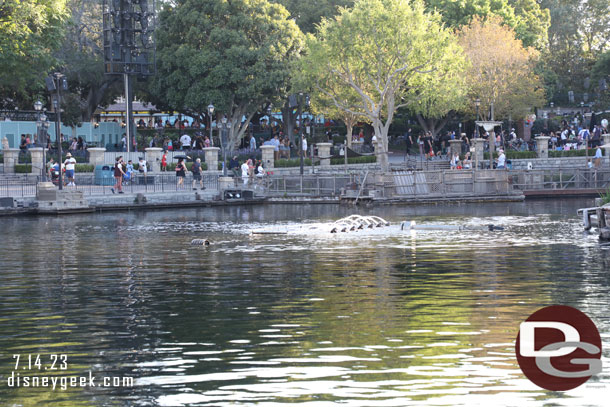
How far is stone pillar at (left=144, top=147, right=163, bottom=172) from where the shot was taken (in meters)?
53.9

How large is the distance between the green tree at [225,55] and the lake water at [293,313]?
32241mm

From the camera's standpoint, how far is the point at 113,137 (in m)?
67.8

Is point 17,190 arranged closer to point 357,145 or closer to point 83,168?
point 83,168

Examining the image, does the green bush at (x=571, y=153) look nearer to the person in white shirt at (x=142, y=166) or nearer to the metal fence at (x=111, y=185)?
the metal fence at (x=111, y=185)

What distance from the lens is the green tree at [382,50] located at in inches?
2100

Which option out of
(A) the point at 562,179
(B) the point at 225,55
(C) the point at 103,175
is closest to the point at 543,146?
(A) the point at 562,179

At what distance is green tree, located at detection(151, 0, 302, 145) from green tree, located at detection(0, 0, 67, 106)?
949cm

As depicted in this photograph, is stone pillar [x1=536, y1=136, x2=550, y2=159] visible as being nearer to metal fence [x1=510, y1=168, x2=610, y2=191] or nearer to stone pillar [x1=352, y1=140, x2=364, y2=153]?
metal fence [x1=510, y1=168, x2=610, y2=191]

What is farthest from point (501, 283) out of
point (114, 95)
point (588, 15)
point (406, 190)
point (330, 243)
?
point (588, 15)

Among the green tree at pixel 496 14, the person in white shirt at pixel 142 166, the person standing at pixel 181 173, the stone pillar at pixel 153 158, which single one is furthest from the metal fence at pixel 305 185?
the green tree at pixel 496 14

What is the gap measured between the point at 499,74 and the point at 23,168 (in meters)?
32.6

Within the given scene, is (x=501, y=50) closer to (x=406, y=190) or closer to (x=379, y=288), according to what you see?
(x=406, y=190)

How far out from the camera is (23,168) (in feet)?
171

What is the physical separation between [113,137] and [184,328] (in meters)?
54.1
